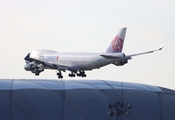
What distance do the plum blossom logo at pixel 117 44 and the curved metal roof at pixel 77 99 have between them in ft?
173

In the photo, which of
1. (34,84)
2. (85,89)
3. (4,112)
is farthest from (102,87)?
(4,112)

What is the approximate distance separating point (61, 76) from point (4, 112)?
65.5 metres

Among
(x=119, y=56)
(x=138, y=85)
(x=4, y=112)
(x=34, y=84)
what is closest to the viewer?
(x=4, y=112)

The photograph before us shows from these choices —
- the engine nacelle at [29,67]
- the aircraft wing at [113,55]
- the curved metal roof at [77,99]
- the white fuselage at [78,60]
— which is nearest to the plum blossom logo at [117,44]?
the white fuselage at [78,60]

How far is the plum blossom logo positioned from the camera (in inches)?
6677

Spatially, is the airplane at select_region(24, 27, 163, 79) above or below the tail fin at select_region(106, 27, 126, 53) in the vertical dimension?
below

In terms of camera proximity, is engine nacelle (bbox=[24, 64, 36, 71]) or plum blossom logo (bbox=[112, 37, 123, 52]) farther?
plum blossom logo (bbox=[112, 37, 123, 52])

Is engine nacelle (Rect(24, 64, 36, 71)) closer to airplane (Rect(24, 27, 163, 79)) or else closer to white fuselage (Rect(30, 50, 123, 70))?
airplane (Rect(24, 27, 163, 79))

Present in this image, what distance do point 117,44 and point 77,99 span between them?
6475 centimetres

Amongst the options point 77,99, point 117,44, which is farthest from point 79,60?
point 77,99

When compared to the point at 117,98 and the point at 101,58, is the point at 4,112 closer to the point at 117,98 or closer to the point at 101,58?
the point at 117,98

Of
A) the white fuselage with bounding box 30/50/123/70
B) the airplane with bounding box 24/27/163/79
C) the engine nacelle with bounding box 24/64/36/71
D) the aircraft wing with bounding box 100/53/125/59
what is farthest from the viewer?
the engine nacelle with bounding box 24/64/36/71

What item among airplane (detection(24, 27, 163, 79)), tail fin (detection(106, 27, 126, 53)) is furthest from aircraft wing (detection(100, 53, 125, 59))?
tail fin (detection(106, 27, 126, 53))

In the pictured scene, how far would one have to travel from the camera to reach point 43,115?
103 m
